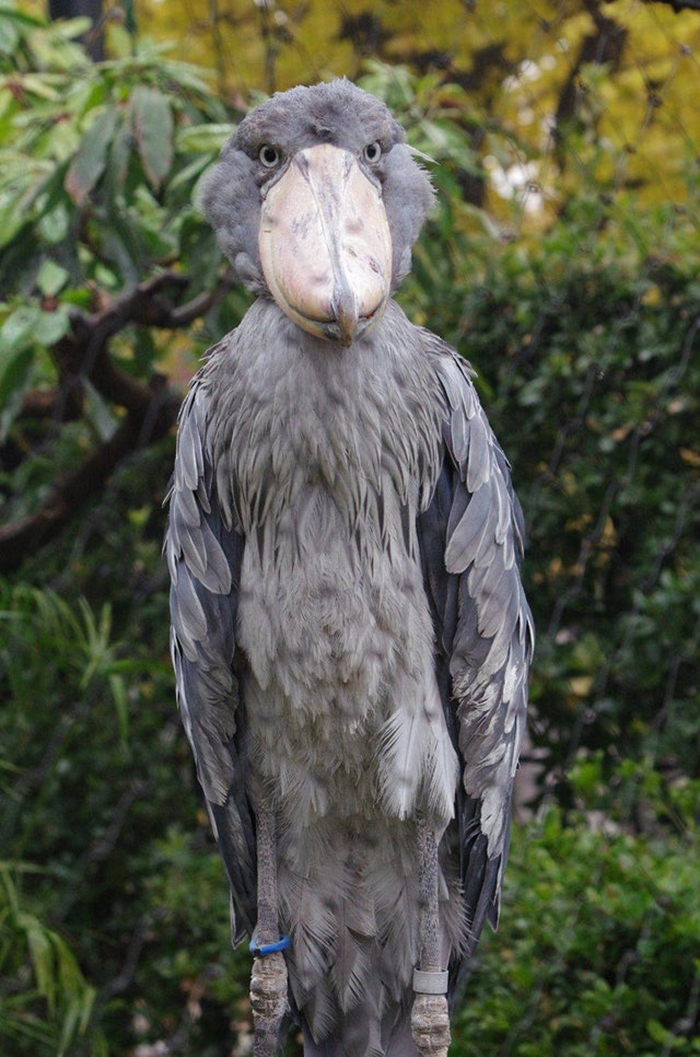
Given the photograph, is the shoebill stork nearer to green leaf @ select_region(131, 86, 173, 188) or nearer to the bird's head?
the bird's head

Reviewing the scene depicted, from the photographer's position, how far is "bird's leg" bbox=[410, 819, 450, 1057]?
1.63 m

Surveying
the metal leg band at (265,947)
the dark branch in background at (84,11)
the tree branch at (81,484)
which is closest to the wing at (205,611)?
the metal leg band at (265,947)

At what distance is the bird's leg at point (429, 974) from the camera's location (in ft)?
5.35

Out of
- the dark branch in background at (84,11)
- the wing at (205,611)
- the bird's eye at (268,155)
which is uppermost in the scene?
the dark branch in background at (84,11)

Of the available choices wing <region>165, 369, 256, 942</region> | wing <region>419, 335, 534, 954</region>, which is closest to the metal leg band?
wing <region>165, 369, 256, 942</region>

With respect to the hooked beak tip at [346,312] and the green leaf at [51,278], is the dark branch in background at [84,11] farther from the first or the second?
the hooked beak tip at [346,312]

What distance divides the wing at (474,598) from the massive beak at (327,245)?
0.27 meters

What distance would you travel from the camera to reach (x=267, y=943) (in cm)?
168

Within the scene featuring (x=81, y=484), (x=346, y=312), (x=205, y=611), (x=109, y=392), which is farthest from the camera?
(x=81, y=484)

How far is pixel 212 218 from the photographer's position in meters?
1.58

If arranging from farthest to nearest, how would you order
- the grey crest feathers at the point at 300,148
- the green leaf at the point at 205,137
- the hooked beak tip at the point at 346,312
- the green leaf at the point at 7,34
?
1. the green leaf at the point at 7,34
2. the green leaf at the point at 205,137
3. the grey crest feathers at the point at 300,148
4. the hooked beak tip at the point at 346,312

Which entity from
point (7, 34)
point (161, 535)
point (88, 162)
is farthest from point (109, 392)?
point (7, 34)

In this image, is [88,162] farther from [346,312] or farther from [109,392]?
[346,312]

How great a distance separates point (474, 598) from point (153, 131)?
4.12 feet
